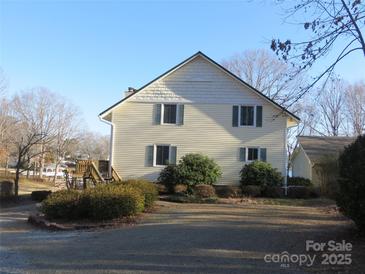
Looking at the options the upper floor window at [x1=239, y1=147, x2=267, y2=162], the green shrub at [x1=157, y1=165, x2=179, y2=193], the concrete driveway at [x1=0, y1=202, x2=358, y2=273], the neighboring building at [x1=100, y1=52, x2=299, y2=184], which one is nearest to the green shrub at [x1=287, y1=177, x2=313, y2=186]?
the neighboring building at [x1=100, y1=52, x2=299, y2=184]

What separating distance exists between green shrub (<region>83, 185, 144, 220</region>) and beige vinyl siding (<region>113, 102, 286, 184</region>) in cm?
1211

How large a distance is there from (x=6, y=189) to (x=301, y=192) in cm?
1810

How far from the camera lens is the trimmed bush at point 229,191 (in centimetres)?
2648

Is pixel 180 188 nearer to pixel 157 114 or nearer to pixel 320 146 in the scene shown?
pixel 157 114

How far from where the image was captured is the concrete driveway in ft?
28.1

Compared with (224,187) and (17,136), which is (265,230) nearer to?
(224,187)

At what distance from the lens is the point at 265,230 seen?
12.5 m

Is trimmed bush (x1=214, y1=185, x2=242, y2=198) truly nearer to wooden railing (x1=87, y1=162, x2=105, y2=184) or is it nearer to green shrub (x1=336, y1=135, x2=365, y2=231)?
wooden railing (x1=87, y1=162, x2=105, y2=184)

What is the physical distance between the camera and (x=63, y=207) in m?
16.7

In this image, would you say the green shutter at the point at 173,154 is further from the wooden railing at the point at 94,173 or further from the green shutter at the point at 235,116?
the wooden railing at the point at 94,173

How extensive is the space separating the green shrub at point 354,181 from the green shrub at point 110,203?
7.91 m

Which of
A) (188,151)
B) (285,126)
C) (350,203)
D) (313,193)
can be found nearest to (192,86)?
(188,151)

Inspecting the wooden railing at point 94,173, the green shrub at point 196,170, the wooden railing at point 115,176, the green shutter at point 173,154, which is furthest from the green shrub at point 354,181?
the wooden railing at point 115,176

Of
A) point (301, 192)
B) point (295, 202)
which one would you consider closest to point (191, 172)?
point (295, 202)
